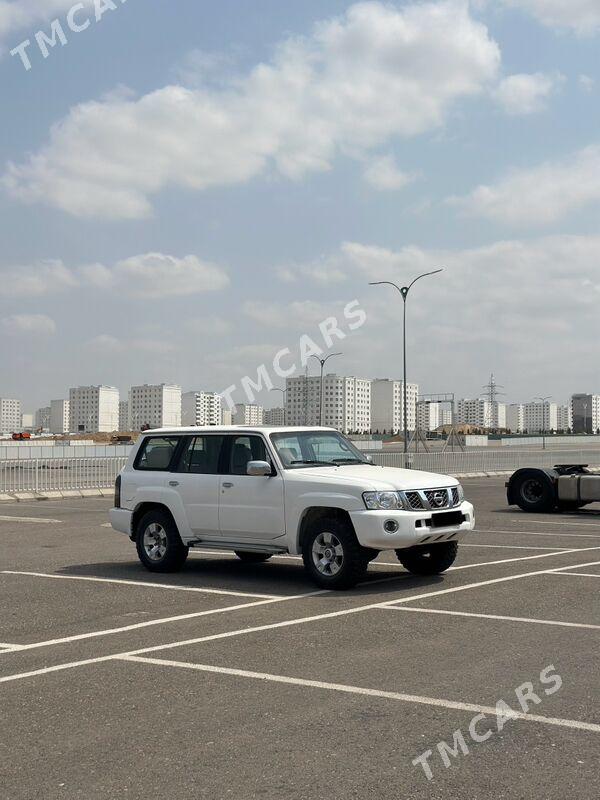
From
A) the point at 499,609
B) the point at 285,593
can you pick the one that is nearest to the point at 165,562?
the point at 285,593

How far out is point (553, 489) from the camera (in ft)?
70.6

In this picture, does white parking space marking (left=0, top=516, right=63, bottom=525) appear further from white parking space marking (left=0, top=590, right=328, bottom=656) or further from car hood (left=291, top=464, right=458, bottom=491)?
white parking space marking (left=0, top=590, right=328, bottom=656)

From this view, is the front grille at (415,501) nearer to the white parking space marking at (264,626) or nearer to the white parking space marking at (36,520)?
the white parking space marking at (264,626)

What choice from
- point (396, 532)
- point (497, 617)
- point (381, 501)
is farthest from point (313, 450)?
point (497, 617)

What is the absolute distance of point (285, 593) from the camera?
1045 cm

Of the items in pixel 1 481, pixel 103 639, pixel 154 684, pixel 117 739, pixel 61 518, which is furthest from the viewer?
pixel 1 481

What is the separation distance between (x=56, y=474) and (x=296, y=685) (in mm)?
23293

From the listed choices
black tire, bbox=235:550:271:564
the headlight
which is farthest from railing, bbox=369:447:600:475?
the headlight

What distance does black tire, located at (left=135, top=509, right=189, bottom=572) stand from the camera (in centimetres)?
1209

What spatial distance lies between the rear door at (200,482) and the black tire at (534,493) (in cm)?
1170

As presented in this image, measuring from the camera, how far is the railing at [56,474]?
2786cm

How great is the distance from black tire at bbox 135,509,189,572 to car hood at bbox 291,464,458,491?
2.12 metres

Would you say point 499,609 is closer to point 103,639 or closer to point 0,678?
point 103,639

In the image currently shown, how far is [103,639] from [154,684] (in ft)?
5.39
